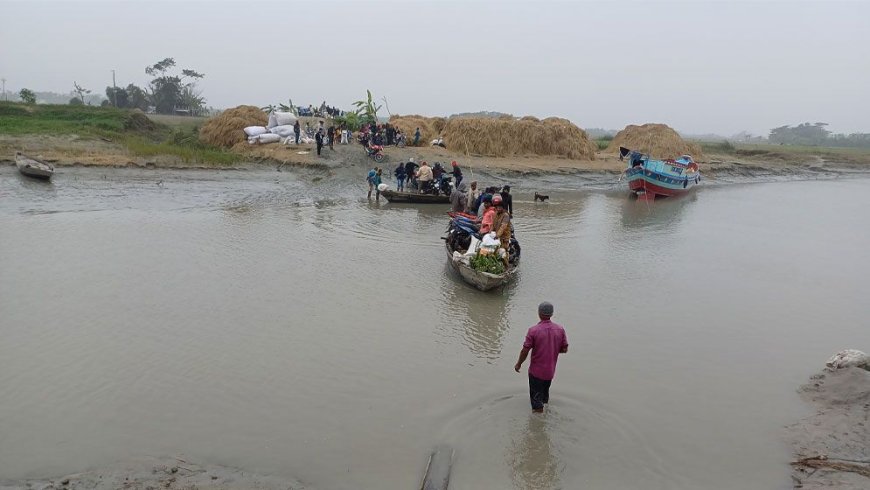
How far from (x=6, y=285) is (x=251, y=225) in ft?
21.2

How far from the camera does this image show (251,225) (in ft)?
51.5

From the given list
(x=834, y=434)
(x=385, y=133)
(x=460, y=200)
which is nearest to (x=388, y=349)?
(x=834, y=434)

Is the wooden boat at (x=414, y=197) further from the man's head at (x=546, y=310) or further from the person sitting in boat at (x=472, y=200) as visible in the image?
the man's head at (x=546, y=310)

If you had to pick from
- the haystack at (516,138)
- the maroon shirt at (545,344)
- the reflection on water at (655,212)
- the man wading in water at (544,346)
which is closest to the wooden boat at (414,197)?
the reflection on water at (655,212)

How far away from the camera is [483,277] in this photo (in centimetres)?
1024

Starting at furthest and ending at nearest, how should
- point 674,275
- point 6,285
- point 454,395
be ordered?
1. point 674,275
2. point 6,285
3. point 454,395

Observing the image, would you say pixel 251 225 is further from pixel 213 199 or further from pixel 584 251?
pixel 584 251

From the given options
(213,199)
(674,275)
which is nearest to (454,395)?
(674,275)

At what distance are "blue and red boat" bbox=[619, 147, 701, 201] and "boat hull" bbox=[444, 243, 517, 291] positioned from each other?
16605mm

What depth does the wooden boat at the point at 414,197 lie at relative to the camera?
1969 cm

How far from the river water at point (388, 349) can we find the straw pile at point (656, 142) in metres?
22.0

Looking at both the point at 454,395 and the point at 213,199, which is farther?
the point at 213,199

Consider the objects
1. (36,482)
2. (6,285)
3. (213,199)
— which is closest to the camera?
(36,482)

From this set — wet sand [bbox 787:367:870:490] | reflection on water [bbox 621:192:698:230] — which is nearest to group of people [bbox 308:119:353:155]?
reflection on water [bbox 621:192:698:230]
